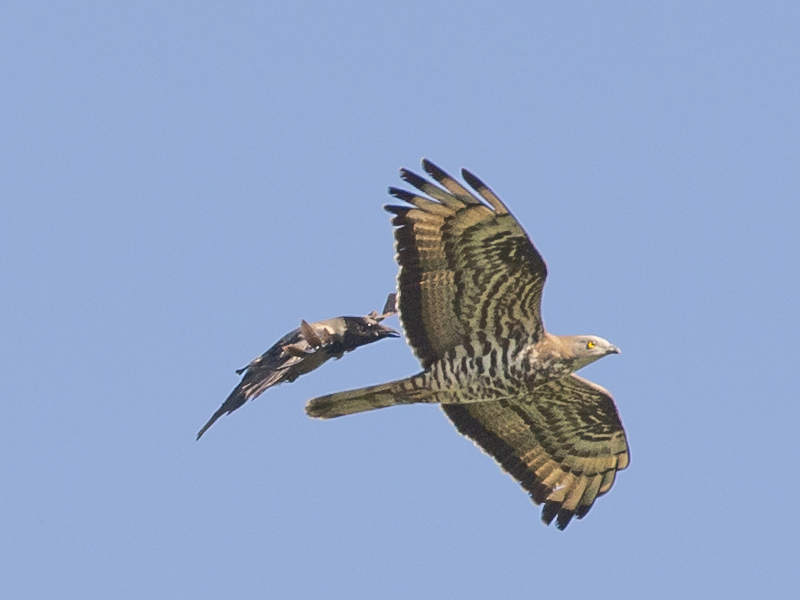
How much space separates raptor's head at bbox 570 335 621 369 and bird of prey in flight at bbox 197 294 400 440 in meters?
2.18

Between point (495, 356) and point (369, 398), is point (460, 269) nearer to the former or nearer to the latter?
point (495, 356)

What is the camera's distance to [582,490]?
14.2 metres

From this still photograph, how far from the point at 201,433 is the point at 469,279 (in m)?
2.93

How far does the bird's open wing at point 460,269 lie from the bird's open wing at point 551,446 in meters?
1.14

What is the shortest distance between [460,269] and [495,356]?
0.93 metres

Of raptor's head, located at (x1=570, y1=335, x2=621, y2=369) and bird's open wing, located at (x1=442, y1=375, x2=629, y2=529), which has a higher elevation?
raptor's head, located at (x1=570, y1=335, x2=621, y2=369)

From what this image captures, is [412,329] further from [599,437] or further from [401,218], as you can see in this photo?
[599,437]

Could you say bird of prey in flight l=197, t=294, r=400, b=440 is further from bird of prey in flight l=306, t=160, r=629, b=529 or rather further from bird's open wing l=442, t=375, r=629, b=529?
bird's open wing l=442, t=375, r=629, b=529

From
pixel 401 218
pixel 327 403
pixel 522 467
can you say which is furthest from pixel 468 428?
pixel 401 218

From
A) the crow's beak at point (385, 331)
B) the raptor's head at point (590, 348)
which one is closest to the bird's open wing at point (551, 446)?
the crow's beak at point (385, 331)

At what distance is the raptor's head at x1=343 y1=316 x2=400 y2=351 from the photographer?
14164mm

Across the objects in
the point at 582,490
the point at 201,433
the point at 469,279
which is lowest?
the point at 582,490

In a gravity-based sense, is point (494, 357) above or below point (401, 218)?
below

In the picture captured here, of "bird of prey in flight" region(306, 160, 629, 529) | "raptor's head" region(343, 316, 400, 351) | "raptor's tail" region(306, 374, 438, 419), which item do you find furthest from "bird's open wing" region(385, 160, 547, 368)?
"raptor's head" region(343, 316, 400, 351)
